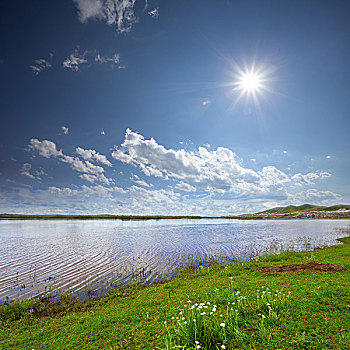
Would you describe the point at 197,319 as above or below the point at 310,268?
above

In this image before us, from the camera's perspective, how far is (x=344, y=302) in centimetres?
820

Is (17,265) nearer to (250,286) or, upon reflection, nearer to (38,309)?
(38,309)

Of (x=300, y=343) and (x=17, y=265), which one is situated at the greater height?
(x=300, y=343)

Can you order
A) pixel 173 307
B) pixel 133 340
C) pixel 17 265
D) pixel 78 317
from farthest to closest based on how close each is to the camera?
1. pixel 17 265
2. pixel 78 317
3. pixel 173 307
4. pixel 133 340

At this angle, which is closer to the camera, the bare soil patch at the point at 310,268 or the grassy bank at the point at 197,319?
the grassy bank at the point at 197,319

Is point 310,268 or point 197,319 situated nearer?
point 197,319

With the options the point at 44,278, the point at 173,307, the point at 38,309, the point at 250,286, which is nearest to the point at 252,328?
the point at 173,307

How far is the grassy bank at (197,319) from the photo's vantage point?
5906 millimetres

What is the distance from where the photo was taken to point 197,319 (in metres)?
6.16

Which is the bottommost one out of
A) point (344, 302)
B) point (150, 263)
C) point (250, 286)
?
point (150, 263)

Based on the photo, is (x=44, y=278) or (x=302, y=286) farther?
(x=44, y=278)

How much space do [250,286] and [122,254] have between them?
20358 millimetres

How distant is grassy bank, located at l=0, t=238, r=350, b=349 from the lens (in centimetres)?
591

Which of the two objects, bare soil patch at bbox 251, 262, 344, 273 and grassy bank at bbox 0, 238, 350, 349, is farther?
bare soil patch at bbox 251, 262, 344, 273
